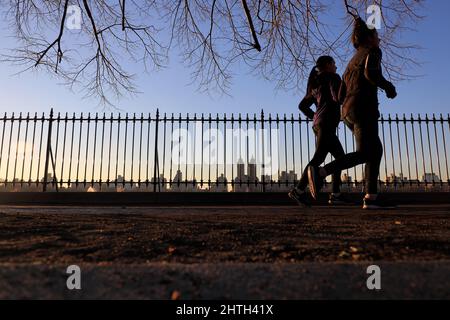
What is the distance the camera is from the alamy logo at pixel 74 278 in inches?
51.6

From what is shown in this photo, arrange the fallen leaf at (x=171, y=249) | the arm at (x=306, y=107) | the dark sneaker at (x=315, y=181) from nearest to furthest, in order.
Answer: the fallen leaf at (x=171, y=249) < the dark sneaker at (x=315, y=181) < the arm at (x=306, y=107)

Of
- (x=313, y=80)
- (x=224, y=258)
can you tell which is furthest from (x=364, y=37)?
(x=224, y=258)

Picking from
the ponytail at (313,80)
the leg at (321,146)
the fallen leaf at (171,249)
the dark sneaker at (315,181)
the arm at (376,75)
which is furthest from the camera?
the ponytail at (313,80)

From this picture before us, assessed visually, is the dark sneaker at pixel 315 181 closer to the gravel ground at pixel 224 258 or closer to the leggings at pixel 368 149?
the leggings at pixel 368 149

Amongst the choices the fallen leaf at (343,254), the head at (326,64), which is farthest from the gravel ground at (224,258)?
the head at (326,64)

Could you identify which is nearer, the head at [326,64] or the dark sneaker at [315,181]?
the dark sneaker at [315,181]

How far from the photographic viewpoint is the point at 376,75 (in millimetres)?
3785

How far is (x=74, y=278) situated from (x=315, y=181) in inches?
126

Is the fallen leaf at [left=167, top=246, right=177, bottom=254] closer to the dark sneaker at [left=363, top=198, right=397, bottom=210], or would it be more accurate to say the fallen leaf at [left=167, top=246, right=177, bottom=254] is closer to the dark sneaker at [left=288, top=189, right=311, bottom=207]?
the dark sneaker at [left=288, top=189, right=311, bottom=207]

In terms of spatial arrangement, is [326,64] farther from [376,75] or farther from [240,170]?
[240,170]

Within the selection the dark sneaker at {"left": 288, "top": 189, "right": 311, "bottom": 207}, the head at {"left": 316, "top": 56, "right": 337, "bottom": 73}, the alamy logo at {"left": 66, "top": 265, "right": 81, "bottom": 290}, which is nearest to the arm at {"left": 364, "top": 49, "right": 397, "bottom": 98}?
the head at {"left": 316, "top": 56, "right": 337, "bottom": 73}

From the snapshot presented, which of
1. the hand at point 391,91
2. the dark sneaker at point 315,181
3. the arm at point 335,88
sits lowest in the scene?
the dark sneaker at point 315,181

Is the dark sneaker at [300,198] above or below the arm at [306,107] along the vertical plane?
below
